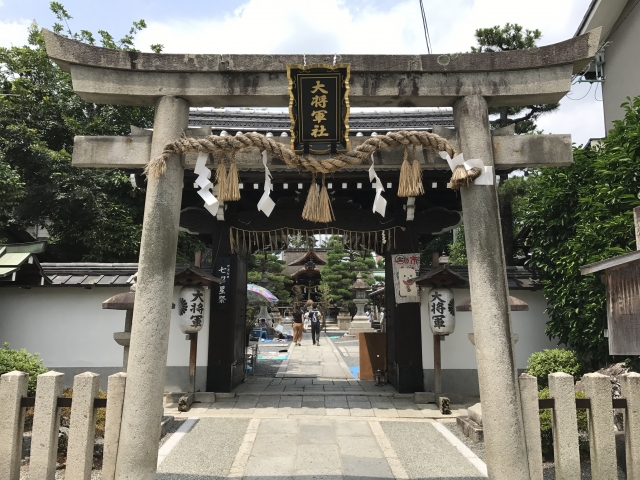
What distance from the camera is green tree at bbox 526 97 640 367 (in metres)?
7.03

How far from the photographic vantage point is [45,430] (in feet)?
13.7

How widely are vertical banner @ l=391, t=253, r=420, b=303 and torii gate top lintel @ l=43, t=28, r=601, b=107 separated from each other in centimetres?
564

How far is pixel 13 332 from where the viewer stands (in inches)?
402

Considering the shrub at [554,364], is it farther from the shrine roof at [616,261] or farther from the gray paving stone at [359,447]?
the shrine roof at [616,261]

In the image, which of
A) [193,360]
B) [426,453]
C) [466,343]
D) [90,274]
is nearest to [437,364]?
[466,343]

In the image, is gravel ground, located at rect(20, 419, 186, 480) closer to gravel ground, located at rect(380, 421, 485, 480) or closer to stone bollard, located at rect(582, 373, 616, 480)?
gravel ground, located at rect(380, 421, 485, 480)

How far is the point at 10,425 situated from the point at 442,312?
7257 mm

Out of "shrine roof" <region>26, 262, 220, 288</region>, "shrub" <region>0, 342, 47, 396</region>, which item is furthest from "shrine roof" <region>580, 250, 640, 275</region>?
"shrine roof" <region>26, 262, 220, 288</region>

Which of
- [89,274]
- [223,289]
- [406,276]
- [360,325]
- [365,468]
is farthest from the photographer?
[360,325]

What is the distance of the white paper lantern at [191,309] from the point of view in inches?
355

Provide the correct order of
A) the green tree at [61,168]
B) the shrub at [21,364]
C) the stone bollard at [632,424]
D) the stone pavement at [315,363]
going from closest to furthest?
the stone bollard at [632,424], the shrub at [21,364], the stone pavement at [315,363], the green tree at [61,168]

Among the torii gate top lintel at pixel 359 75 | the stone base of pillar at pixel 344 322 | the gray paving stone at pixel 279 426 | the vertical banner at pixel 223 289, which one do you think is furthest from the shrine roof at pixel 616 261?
the stone base of pillar at pixel 344 322

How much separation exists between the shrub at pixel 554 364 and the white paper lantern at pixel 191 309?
641 cm

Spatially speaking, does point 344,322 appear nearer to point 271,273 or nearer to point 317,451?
point 271,273
